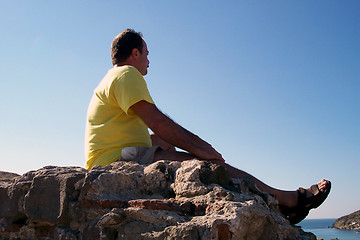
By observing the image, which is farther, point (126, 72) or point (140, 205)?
point (126, 72)

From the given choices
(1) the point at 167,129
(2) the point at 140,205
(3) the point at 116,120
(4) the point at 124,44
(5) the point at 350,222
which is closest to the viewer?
(2) the point at 140,205

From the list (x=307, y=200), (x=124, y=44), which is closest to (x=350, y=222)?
(x=307, y=200)

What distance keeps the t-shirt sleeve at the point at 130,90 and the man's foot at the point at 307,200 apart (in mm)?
1510

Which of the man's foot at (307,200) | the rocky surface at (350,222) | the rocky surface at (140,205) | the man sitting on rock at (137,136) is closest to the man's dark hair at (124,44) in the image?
the man sitting on rock at (137,136)

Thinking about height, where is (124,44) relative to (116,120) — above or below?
above

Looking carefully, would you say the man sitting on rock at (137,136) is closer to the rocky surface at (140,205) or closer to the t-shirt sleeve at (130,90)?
the t-shirt sleeve at (130,90)

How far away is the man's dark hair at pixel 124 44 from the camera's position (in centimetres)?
383

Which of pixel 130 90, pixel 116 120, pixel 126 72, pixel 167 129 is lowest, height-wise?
pixel 167 129

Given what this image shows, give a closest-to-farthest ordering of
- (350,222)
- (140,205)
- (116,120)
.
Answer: (140,205), (116,120), (350,222)

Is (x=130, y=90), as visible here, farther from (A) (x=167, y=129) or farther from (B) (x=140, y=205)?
(B) (x=140, y=205)

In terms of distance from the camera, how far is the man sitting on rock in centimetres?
311

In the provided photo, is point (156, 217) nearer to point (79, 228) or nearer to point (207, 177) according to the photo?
point (207, 177)

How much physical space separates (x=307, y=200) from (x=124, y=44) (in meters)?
2.27

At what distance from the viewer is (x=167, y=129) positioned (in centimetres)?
314
